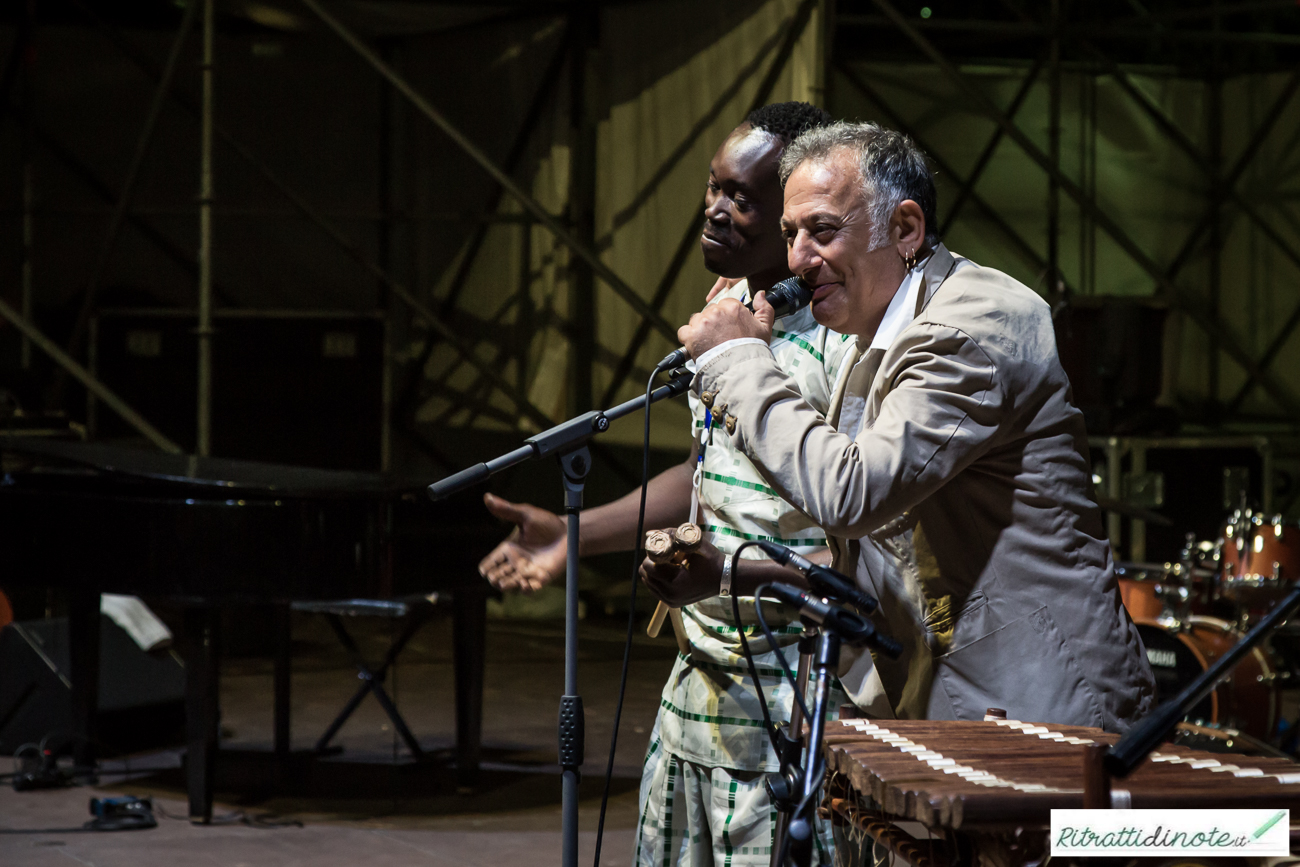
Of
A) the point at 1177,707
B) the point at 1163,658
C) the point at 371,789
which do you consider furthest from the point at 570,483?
the point at 1163,658

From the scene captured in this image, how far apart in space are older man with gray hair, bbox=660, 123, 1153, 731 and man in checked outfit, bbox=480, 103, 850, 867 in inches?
13.7

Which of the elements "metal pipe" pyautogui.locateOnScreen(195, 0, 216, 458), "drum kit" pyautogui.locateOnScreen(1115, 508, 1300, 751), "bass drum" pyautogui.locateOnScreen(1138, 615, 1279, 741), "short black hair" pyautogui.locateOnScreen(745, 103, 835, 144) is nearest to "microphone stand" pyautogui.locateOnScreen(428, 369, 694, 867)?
"short black hair" pyautogui.locateOnScreen(745, 103, 835, 144)

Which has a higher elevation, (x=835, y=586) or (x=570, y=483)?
(x=570, y=483)

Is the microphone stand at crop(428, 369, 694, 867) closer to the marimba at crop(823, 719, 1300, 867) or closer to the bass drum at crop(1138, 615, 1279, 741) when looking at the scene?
the marimba at crop(823, 719, 1300, 867)

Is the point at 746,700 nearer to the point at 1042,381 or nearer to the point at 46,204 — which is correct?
the point at 1042,381

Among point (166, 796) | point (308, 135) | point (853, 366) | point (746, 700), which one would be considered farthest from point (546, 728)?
point (308, 135)

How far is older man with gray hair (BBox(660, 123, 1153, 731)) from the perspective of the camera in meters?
1.85

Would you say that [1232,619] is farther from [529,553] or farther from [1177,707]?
[1177,707]

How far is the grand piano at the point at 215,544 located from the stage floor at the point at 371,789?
34 cm

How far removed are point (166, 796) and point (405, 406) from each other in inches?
211

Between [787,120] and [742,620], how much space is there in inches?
32.8

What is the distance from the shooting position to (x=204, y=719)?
4688 millimetres

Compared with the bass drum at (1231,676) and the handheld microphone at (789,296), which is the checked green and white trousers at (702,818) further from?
the bass drum at (1231,676)

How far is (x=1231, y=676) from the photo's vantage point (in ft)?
18.6
